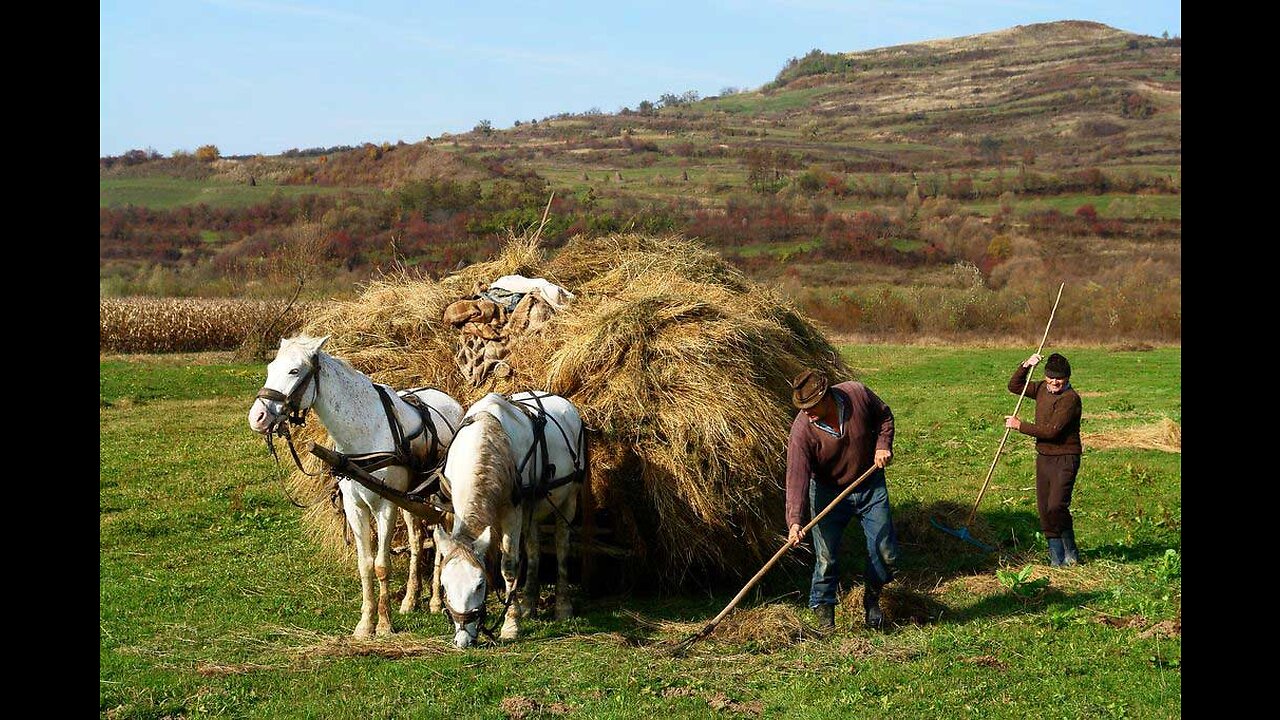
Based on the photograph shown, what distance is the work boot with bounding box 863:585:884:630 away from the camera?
810 cm

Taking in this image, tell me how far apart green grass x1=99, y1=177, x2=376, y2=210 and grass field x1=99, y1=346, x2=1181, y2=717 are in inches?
2459

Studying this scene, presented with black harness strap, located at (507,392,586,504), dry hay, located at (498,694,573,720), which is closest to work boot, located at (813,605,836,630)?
black harness strap, located at (507,392,586,504)

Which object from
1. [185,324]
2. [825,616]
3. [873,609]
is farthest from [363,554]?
[185,324]

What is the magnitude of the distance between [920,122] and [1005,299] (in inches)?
3340

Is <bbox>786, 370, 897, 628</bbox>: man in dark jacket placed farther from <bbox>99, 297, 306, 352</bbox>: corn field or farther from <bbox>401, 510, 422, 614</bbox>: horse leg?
<bbox>99, 297, 306, 352</bbox>: corn field

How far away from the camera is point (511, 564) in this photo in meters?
A: 8.12

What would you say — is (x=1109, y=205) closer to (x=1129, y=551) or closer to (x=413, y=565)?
(x=1129, y=551)

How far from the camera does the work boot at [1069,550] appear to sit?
Answer: 393 inches

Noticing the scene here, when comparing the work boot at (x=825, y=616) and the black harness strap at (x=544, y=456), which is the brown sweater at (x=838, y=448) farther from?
the black harness strap at (x=544, y=456)

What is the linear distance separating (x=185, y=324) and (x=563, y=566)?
32152 mm

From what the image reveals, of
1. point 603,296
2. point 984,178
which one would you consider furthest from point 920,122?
point 603,296

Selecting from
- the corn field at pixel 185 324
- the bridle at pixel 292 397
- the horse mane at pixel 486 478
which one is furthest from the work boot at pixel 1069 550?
the corn field at pixel 185 324

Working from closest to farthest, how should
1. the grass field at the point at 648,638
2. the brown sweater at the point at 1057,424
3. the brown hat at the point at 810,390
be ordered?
the grass field at the point at 648,638 → the brown hat at the point at 810,390 → the brown sweater at the point at 1057,424
